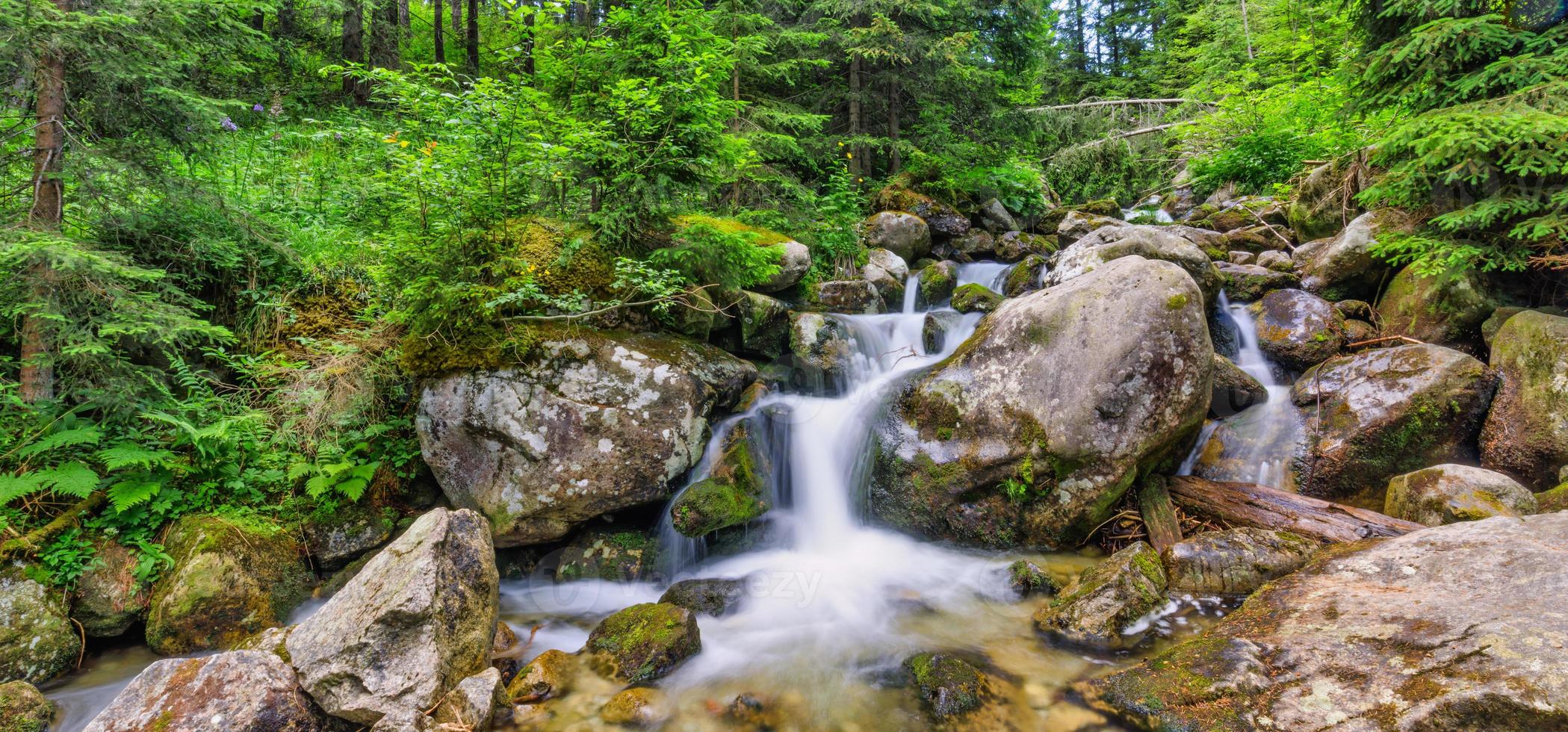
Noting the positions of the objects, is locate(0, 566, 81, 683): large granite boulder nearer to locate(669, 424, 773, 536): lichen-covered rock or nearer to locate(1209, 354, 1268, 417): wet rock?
locate(669, 424, 773, 536): lichen-covered rock

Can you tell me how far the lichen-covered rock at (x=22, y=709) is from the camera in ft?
10.4

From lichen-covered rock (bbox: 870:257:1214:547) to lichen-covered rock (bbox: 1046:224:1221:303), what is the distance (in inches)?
80.5

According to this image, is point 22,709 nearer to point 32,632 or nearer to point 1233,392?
point 32,632

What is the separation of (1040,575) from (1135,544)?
2.59 ft

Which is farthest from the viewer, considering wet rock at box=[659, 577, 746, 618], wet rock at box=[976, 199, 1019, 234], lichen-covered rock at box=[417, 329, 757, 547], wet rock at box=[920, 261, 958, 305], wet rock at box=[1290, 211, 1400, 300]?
wet rock at box=[976, 199, 1019, 234]

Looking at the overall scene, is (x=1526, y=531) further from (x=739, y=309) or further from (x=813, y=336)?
(x=739, y=309)

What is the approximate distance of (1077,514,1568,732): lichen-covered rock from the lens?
255 cm

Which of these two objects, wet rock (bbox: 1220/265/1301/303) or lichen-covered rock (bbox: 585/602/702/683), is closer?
lichen-covered rock (bbox: 585/602/702/683)

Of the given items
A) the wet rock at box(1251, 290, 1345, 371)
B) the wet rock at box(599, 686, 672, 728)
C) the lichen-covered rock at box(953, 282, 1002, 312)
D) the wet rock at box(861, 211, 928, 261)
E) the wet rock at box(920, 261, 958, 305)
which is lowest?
the wet rock at box(599, 686, 672, 728)

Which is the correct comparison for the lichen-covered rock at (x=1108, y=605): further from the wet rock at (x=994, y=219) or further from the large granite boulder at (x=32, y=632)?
the wet rock at (x=994, y=219)

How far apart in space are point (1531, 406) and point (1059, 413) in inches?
153

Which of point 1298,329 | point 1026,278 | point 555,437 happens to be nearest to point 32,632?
point 555,437

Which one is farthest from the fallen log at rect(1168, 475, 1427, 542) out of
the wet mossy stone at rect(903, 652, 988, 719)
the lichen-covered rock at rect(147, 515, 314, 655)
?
the lichen-covered rock at rect(147, 515, 314, 655)

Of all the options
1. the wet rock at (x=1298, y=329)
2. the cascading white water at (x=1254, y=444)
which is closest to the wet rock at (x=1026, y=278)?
the wet rock at (x=1298, y=329)
